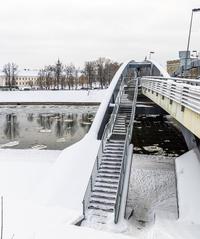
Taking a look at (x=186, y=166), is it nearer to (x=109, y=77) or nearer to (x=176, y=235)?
(x=176, y=235)

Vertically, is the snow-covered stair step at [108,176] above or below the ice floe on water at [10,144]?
above

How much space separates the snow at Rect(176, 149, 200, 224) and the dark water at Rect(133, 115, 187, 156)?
16.6 ft

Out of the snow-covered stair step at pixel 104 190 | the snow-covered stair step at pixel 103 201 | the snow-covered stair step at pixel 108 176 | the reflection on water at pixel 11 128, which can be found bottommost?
the reflection on water at pixel 11 128

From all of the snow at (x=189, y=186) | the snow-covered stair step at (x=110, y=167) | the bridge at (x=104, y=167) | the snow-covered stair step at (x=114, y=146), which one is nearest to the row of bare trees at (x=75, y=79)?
the snow at (x=189, y=186)

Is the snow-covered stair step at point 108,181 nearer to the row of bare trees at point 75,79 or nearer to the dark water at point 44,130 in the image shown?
the dark water at point 44,130

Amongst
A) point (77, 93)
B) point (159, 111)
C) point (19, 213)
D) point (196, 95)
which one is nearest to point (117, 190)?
point (19, 213)

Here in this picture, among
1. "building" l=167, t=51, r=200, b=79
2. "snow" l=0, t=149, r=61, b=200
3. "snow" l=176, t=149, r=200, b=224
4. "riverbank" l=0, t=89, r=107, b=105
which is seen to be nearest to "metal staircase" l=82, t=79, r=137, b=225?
"snow" l=176, t=149, r=200, b=224

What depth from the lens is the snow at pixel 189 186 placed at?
11.2m

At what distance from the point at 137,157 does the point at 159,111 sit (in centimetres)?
410

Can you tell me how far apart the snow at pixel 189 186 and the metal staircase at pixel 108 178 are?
2711 mm

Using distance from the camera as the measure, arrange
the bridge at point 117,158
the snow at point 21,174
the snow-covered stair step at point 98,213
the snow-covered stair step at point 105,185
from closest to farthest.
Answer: the bridge at point 117,158, the snow-covered stair step at point 98,213, the snow-covered stair step at point 105,185, the snow at point 21,174

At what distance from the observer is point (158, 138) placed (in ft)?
86.1

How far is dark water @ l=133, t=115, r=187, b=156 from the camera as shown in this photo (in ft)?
72.6

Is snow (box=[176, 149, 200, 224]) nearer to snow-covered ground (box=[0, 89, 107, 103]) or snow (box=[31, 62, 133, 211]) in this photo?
snow (box=[31, 62, 133, 211])
